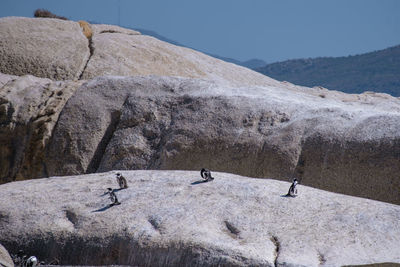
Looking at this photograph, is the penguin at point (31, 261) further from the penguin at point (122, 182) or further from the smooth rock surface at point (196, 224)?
the penguin at point (122, 182)

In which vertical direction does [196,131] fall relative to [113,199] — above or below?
above

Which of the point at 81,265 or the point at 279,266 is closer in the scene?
the point at 279,266

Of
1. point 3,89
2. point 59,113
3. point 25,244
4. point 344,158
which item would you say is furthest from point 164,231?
point 3,89

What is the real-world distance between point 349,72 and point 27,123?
57621 millimetres

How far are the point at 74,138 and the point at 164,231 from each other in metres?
7.00

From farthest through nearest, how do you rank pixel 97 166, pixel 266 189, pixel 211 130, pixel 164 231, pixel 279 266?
pixel 97 166
pixel 211 130
pixel 266 189
pixel 164 231
pixel 279 266

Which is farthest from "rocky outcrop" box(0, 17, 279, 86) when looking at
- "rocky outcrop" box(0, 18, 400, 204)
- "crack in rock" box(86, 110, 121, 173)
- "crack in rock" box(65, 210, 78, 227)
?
"crack in rock" box(65, 210, 78, 227)

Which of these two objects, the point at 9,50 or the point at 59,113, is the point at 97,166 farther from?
the point at 9,50

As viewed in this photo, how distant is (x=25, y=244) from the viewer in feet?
32.3

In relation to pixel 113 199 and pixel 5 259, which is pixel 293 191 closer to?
pixel 113 199

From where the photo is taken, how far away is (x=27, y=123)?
16.3 m

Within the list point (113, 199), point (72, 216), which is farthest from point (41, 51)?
point (113, 199)

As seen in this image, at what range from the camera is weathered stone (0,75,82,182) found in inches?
623

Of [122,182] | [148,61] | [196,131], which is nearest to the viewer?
[122,182]
